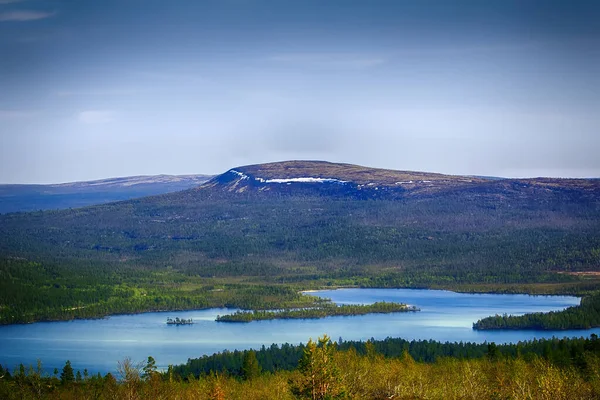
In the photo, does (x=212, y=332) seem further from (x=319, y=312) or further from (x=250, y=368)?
(x=250, y=368)

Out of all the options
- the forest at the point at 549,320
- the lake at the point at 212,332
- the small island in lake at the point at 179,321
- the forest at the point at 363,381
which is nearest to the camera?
the forest at the point at 363,381

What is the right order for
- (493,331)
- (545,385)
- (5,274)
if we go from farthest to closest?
(5,274) → (493,331) → (545,385)

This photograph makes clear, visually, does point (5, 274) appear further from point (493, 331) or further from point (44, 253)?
point (493, 331)

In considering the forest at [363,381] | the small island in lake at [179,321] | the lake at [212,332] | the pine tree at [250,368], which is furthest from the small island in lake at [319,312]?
the pine tree at [250,368]

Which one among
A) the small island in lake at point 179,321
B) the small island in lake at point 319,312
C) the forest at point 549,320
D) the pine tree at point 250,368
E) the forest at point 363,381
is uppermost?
the forest at point 363,381

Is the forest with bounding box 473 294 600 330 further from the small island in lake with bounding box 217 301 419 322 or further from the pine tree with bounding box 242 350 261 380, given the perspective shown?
the pine tree with bounding box 242 350 261 380

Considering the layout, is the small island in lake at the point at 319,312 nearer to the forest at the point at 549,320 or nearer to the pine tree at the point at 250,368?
the forest at the point at 549,320

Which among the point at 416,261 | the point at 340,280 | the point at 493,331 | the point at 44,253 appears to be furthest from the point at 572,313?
the point at 44,253
